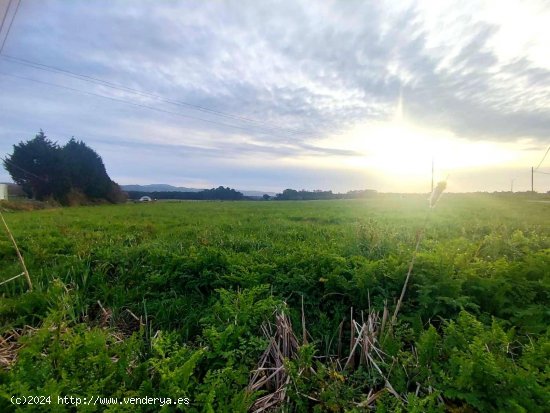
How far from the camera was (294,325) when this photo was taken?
3.91 metres

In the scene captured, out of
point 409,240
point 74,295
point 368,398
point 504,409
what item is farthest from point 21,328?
point 409,240

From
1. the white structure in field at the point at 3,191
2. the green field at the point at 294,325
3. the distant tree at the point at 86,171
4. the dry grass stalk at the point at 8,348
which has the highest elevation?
the distant tree at the point at 86,171

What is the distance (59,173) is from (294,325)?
62030 mm

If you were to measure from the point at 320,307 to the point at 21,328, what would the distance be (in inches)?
148

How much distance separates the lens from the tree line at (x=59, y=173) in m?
54.0

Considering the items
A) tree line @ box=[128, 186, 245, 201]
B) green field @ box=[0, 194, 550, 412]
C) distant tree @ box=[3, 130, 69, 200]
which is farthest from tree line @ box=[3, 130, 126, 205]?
green field @ box=[0, 194, 550, 412]

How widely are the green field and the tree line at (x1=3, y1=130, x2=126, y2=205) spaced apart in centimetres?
5387

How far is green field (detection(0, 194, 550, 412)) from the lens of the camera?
2523 mm

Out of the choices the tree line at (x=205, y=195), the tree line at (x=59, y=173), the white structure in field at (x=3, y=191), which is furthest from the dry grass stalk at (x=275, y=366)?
the tree line at (x=205, y=195)

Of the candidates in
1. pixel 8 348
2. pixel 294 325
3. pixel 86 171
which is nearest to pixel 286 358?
pixel 294 325

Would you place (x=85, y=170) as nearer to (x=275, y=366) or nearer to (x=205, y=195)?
(x=205, y=195)

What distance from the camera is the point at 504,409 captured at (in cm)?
224

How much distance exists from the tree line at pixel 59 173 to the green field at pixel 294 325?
5387cm

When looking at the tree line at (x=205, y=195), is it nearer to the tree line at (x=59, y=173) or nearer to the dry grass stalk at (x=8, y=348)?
the tree line at (x=59, y=173)
